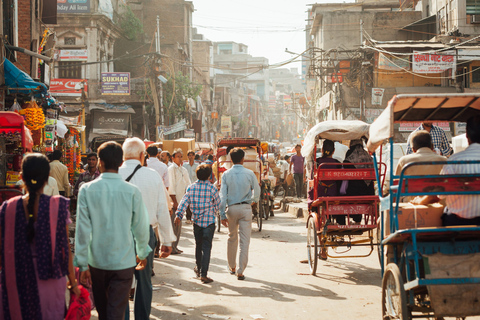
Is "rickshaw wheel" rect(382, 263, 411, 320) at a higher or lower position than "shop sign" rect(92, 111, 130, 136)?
lower

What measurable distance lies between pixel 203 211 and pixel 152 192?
110 inches

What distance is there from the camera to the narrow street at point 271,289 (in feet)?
22.9

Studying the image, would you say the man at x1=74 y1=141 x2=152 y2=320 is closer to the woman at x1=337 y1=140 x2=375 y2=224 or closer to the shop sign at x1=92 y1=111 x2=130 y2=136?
the woman at x1=337 y1=140 x2=375 y2=224

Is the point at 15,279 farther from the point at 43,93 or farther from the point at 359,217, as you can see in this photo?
the point at 43,93

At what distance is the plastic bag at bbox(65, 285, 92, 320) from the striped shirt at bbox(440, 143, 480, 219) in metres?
3.46

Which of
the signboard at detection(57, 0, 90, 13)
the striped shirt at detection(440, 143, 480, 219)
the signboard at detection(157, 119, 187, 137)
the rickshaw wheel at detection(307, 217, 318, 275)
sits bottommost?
the rickshaw wheel at detection(307, 217, 318, 275)

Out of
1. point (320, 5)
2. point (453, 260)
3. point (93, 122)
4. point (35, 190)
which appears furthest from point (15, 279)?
point (320, 5)

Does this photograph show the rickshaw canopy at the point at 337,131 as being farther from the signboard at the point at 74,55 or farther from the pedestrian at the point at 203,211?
the signboard at the point at 74,55

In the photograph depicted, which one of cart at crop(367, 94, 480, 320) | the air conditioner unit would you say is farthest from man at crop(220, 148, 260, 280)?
the air conditioner unit

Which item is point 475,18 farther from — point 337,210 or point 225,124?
point 225,124

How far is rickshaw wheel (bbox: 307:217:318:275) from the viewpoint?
9.18 meters

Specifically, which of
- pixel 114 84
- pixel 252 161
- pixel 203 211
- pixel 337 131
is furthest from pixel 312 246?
pixel 114 84

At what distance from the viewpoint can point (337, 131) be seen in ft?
34.3

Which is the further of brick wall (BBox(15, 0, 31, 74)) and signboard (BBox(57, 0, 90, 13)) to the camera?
signboard (BBox(57, 0, 90, 13))
